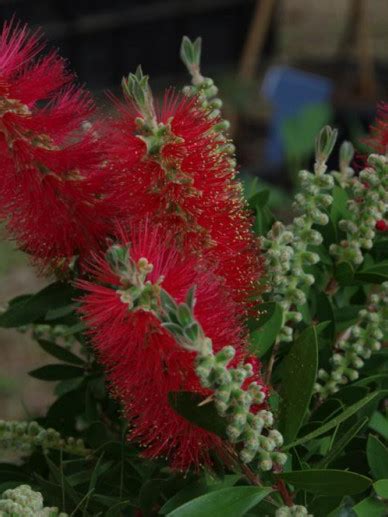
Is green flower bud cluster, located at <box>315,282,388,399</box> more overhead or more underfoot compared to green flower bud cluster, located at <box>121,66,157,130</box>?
more underfoot

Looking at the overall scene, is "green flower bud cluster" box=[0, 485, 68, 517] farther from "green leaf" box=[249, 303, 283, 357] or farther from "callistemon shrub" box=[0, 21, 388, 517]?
"green leaf" box=[249, 303, 283, 357]

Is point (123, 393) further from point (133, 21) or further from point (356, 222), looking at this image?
point (133, 21)

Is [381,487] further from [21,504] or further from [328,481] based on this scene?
[21,504]

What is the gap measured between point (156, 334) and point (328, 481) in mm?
131

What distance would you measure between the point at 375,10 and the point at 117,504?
16.7 ft

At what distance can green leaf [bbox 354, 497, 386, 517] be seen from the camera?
1.92 ft

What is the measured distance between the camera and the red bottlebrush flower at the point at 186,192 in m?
0.59

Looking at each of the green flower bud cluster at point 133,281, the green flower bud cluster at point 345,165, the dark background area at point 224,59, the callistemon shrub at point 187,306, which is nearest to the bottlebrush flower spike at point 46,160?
the callistemon shrub at point 187,306

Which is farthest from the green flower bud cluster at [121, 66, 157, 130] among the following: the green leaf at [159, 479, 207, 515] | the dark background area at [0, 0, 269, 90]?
the dark background area at [0, 0, 269, 90]

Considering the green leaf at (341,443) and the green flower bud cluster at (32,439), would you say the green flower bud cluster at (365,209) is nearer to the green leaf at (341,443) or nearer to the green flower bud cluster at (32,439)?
the green leaf at (341,443)

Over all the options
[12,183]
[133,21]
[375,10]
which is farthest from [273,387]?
[375,10]

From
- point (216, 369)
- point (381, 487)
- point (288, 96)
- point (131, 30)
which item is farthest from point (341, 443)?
point (131, 30)

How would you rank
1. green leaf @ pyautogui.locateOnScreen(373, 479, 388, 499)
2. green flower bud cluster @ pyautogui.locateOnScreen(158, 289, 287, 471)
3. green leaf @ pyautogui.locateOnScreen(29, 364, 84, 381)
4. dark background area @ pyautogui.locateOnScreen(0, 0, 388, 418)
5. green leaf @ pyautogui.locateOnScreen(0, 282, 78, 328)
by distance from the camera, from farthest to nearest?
dark background area @ pyautogui.locateOnScreen(0, 0, 388, 418) → green leaf @ pyautogui.locateOnScreen(29, 364, 84, 381) → green leaf @ pyautogui.locateOnScreen(0, 282, 78, 328) → green leaf @ pyautogui.locateOnScreen(373, 479, 388, 499) → green flower bud cluster @ pyautogui.locateOnScreen(158, 289, 287, 471)

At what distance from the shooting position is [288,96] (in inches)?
137
